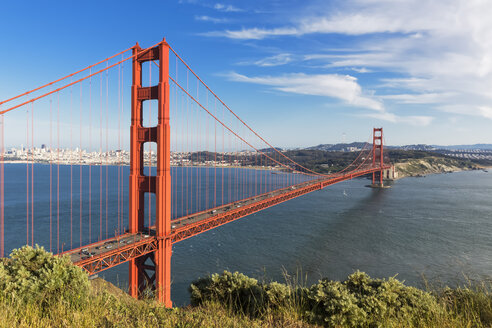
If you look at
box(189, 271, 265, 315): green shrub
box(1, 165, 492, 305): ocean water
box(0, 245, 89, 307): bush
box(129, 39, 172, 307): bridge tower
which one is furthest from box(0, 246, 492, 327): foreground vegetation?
box(129, 39, 172, 307): bridge tower

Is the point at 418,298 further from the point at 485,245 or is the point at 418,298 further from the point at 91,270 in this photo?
the point at 485,245

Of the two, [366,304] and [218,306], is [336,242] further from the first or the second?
[218,306]

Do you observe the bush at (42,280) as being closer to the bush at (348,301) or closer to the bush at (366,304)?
the bush at (348,301)

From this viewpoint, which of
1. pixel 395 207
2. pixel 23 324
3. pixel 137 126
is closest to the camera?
pixel 23 324

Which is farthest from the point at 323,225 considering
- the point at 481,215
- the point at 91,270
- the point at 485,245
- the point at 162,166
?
the point at 91,270

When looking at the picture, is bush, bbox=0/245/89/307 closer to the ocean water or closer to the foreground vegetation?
the foreground vegetation
